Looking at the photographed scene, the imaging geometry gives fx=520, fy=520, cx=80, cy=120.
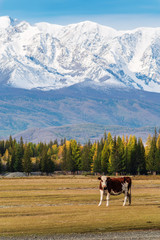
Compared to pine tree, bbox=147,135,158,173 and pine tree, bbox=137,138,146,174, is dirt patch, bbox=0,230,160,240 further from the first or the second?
pine tree, bbox=137,138,146,174

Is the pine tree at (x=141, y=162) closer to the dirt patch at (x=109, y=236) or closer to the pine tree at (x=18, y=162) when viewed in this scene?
the pine tree at (x=18, y=162)

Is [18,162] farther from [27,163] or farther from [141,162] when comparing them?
[141,162]

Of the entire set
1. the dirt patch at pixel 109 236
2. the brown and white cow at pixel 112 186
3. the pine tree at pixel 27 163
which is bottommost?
the dirt patch at pixel 109 236

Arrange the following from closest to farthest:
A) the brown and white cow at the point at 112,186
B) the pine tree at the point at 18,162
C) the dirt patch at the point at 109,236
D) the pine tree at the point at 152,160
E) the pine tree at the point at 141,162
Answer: the dirt patch at the point at 109,236 → the brown and white cow at the point at 112,186 → the pine tree at the point at 152,160 → the pine tree at the point at 141,162 → the pine tree at the point at 18,162

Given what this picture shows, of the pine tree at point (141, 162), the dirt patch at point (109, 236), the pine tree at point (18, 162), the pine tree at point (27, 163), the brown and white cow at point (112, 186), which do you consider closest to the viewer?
the dirt patch at point (109, 236)

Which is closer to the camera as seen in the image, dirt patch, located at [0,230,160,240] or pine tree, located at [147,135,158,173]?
dirt patch, located at [0,230,160,240]

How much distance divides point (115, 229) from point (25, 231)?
21.3ft

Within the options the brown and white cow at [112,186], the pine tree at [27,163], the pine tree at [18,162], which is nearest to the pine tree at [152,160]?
the pine tree at [27,163]

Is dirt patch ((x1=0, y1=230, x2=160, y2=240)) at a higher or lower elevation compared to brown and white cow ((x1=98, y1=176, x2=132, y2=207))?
lower

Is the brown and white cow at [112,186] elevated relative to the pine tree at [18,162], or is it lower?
lower

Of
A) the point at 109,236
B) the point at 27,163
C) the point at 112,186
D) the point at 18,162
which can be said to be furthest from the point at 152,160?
the point at 109,236

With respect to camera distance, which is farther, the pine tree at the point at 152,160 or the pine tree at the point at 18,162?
the pine tree at the point at 18,162

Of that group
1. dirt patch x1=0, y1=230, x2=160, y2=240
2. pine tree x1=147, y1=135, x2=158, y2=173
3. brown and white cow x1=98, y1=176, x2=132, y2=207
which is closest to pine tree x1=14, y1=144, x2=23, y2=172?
pine tree x1=147, y1=135, x2=158, y2=173

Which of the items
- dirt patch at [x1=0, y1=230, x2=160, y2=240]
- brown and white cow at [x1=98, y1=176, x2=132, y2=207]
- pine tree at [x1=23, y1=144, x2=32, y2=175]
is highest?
pine tree at [x1=23, y1=144, x2=32, y2=175]
